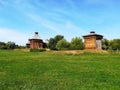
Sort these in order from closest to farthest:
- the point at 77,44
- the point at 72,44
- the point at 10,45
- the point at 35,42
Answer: the point at 35,42 < the point at 77,44 < the point at 72,44 < the point at 10,45

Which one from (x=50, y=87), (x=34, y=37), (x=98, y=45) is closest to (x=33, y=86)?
(x=50, y=87)

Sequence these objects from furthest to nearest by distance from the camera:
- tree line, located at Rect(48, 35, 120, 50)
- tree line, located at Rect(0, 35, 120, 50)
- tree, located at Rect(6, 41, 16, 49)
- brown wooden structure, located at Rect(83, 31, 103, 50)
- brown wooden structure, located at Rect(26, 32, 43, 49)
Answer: tree, located at Rect(6, 41, 16, 49) → tree line, located at Rect(0, 35, 120, 50) → tree line, located at Rect(48, 35, 120, 50) → brown wooden structure, located at Rect(26, 32, 43, 49) → brown wooden structure, located at Rect(83, 31, 103, 50)

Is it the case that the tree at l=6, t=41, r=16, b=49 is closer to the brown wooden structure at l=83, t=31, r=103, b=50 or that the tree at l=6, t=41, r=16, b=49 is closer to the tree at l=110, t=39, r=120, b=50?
the tree at l=110, t=39, r=120, b=50

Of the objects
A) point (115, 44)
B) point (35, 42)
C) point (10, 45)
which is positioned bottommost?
point (115, 44)

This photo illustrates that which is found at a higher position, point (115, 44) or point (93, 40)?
point (93, 40)

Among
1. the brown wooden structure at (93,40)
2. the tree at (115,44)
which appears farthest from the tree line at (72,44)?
the brown wooden structure at (93,40)

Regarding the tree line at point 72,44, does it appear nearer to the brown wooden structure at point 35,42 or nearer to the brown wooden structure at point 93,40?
the brown wooden structure at point 35,42

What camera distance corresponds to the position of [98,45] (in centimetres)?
7894

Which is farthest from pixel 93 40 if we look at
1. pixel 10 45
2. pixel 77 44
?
pixel 10 45

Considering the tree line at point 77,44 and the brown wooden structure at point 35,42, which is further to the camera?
the tree line at point 77,44

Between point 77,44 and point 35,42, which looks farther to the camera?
point 77,44

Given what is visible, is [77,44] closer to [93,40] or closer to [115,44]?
[115,44]

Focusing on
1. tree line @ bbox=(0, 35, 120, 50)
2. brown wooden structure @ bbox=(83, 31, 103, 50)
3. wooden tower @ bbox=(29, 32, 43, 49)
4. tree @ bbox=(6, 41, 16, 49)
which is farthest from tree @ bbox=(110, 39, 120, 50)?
tree @ bbox=(6, 41, 16, 49)

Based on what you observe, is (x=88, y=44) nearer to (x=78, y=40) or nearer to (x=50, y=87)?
(x=78, y=40)
